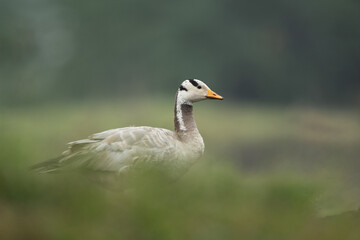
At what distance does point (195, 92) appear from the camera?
7.58m

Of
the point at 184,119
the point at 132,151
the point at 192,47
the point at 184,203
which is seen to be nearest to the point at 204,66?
the point at 192,47

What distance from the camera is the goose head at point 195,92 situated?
297 inches

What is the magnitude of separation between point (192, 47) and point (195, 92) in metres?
35.8

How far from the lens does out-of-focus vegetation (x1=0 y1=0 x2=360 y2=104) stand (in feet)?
135

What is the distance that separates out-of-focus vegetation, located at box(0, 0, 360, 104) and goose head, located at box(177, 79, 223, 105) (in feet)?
104

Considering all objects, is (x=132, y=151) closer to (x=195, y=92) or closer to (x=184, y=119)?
(x=184, y=119)

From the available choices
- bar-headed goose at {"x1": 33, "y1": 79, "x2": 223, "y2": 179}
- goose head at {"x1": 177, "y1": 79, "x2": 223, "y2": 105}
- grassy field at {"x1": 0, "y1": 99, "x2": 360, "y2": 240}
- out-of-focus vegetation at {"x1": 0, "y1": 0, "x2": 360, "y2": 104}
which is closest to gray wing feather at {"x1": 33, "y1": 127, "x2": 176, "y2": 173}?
bar-headed goose at {"x1": 33, "y1": 79, "x2": 223, "y2": 179}

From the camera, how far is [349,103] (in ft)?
128

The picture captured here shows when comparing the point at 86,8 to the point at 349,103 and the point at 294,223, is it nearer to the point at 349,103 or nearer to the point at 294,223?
the point at 349,103

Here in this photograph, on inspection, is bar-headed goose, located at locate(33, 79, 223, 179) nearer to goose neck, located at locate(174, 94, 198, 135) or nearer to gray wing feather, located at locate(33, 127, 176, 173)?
gray wing feather, located at locate(33, 127, 176, 173)

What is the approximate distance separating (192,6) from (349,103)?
13578 millimetres

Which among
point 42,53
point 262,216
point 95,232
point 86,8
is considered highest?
point 86,8

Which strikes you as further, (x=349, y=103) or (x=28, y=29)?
(x=28, y=29)

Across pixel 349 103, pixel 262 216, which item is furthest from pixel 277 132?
pixel 262 216
